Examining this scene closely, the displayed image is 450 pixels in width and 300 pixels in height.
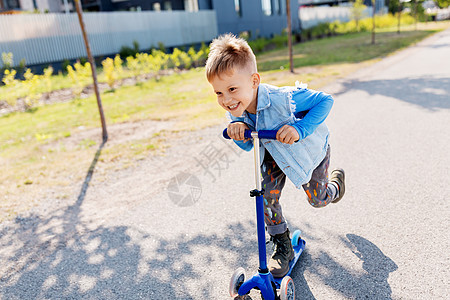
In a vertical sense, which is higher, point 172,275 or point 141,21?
point 141,21

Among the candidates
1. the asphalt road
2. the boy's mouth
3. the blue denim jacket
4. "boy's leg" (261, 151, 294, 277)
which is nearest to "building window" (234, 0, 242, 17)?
the asphalt road

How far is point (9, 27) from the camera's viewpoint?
15734 mm

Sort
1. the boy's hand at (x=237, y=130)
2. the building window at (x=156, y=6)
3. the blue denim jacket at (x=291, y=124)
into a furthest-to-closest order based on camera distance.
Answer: the building window at (x=156, y=6), the blue denim jacket at (x=291, y=124), the boy's hand at (x=237, y=130)

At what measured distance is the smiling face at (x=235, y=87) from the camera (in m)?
2.19

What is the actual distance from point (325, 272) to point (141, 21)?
20.9 meters

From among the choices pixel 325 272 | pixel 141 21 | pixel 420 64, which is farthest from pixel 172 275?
pixel 141 21

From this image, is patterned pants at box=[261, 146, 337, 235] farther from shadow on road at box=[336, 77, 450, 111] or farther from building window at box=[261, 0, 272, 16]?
building window at box=[261, 0, 272, 16]

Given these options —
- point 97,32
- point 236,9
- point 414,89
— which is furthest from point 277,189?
point 236,9

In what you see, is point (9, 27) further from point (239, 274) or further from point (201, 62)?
point (239, 274)

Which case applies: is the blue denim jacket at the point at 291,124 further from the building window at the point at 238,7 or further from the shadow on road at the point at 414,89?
the building window at the point at 238,7

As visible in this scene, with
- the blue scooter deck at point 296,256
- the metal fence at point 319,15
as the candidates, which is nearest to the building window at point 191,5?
the metal fence at point 319,15

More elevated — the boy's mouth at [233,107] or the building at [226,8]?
the building at [226,8]

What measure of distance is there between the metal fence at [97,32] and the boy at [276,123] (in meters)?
16.5

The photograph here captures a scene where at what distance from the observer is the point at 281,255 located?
2.75 m
